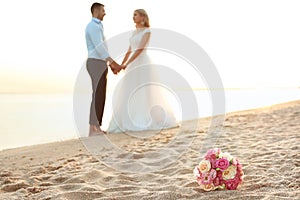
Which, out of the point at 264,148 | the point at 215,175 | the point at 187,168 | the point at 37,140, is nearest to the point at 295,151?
the point at 264,148

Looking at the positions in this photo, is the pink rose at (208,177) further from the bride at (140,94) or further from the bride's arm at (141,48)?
the bride's arm at (141,48)

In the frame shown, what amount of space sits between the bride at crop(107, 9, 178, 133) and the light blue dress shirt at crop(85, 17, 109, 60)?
58cm

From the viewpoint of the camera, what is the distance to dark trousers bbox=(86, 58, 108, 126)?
5250 mm

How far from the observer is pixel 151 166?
332 cm

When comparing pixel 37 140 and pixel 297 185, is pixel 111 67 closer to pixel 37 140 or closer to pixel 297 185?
pixel 37 140

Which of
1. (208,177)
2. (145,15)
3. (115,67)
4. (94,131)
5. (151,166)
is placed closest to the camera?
(208,177)

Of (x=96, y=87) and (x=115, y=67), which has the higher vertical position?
(x=115, y=67)

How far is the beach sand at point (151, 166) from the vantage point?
8.03 feet

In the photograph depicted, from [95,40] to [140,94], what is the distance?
3.54 feet

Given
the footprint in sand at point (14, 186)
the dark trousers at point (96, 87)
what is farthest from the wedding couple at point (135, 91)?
the footprint in sand at point (14, 186)

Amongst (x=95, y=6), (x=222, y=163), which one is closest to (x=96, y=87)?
(x=95, y=6)

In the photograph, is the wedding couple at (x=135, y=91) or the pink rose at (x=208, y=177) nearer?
the pink rose at (x=208, y=177)

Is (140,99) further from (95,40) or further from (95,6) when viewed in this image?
(95,6)

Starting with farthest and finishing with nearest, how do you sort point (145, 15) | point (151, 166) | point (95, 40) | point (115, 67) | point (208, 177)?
point (145, 15)
point (115, 67)
point (95, 40)
point (151, 166)
point (208, 177)
